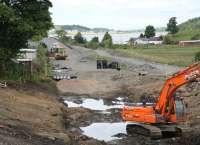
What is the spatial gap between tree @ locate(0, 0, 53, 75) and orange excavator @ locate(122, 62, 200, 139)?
15369 millimetres

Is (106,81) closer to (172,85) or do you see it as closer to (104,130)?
(104,130)

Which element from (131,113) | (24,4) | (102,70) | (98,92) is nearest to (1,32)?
(24,4)

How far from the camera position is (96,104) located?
43.4 m

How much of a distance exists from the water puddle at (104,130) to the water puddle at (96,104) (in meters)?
7.30

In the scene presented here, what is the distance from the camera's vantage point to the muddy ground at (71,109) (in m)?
24.3

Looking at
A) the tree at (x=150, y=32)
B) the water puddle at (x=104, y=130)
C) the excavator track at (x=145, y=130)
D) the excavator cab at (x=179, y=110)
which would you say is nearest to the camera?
the excavator cab at (x=179, y=110)

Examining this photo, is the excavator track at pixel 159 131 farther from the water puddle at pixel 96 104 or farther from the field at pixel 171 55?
the field at pixel 171 55

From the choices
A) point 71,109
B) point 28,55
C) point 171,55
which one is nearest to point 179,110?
point 71,109

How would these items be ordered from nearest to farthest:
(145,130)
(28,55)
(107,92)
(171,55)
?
(145,130), (107,92), (28,55), (171,55)

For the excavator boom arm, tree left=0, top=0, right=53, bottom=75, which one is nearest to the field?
tree left=0, top=0, right=53, bottom=75

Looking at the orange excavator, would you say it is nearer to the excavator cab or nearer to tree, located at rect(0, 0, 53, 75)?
the excavator cab

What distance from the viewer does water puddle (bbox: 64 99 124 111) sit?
41.0 meters

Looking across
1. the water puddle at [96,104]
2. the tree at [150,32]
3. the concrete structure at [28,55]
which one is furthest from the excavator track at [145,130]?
the tree at [150,32]

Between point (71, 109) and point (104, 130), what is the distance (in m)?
6.81
